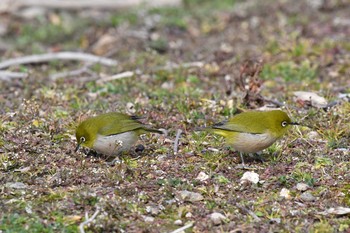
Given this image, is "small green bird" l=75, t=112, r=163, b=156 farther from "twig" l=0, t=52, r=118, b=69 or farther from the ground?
"twig" l=0, t=52, r=118, b=69

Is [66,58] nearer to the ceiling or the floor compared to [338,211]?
nearer to the floor

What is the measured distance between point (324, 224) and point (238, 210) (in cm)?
78

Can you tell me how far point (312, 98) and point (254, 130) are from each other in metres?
2.39

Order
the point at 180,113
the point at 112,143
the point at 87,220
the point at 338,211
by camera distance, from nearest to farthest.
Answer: the point at 87,220
the point at 338,211
the point at 112,143
the point at 180,113

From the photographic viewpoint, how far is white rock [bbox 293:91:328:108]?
881 cm

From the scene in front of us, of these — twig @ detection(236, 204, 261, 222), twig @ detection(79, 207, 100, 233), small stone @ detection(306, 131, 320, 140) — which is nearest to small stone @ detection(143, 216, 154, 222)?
twig @ detection(79, 207, 100, 233)

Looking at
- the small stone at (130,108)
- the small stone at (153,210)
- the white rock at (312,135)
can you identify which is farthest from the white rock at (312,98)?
the small stone at (153,210)

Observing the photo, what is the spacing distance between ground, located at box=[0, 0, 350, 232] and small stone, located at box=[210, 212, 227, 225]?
1cm

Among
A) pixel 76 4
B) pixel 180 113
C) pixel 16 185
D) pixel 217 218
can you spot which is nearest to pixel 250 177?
pixel 217 218

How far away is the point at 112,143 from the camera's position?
281 inches

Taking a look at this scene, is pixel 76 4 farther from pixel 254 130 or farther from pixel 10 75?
pixel 254 130

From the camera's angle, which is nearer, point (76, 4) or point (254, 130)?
point (254, 130)

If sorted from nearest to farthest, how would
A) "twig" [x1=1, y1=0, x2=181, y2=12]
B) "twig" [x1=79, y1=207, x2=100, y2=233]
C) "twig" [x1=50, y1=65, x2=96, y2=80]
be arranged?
"twig" [x1=79, y1=207, x2=100, y2=233], "twig" [x1=50, y1=65, x2=96, y2=80], "twig" [x1=1, y1=0, x2=181, y2=12]

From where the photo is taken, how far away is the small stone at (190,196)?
250 inches
